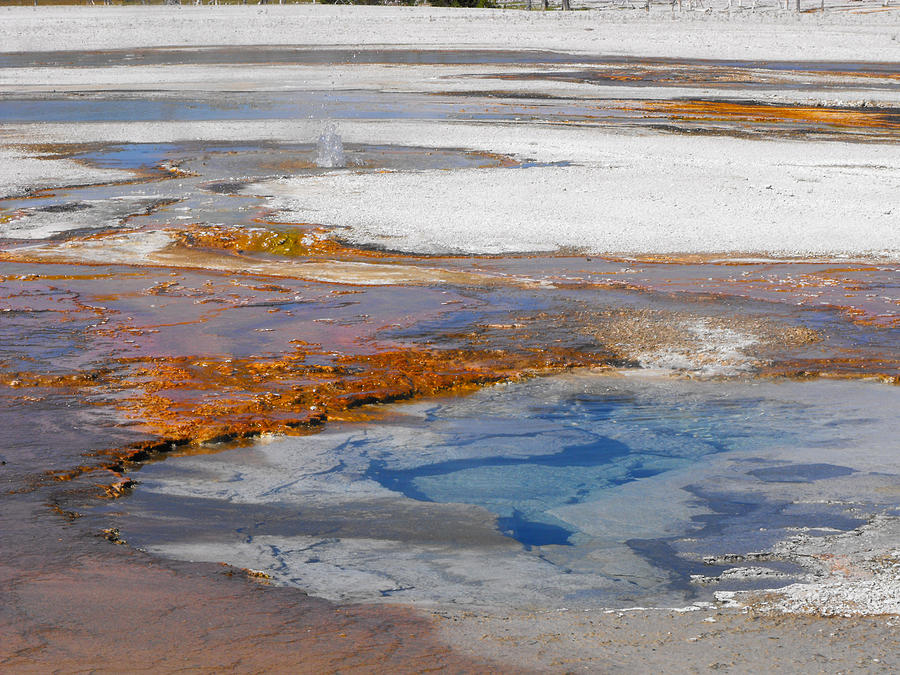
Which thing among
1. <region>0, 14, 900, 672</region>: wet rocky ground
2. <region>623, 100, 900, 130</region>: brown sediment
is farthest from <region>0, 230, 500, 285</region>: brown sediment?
<region>623, 100, 900, 130</region>: brown sediment

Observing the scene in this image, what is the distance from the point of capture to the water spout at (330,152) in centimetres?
1439

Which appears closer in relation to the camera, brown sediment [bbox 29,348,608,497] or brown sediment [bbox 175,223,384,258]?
brown sediment [bbox 29,348,608,497]

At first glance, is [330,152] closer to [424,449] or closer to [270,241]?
[270,241]

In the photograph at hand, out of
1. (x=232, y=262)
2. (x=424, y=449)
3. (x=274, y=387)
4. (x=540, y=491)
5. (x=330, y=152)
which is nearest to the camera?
(x=540, y=491)

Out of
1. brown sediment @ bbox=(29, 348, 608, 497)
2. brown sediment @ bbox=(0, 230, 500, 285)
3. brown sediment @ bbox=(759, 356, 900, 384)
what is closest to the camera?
brown sediment @ bbox=(29, 348, 608, 497)

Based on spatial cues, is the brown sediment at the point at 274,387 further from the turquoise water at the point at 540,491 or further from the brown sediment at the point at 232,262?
the brown sediment at the point at 232,262

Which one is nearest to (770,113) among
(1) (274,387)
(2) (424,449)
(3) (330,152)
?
(3) (330,152)

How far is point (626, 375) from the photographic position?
6.55 m

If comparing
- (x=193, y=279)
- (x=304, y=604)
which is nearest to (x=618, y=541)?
(x=304, y=604)

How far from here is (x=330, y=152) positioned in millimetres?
14688

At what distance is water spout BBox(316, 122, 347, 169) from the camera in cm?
1439

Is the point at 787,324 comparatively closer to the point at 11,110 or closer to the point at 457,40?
the point at 11,110

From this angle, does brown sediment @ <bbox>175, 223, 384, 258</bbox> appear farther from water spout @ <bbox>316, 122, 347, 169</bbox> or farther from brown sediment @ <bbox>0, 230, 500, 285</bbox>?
water spout @ <bbox>316, 122, 347, 169</bbox>

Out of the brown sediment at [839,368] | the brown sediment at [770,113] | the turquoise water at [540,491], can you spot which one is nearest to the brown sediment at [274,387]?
the turquoise water at [540,491]
